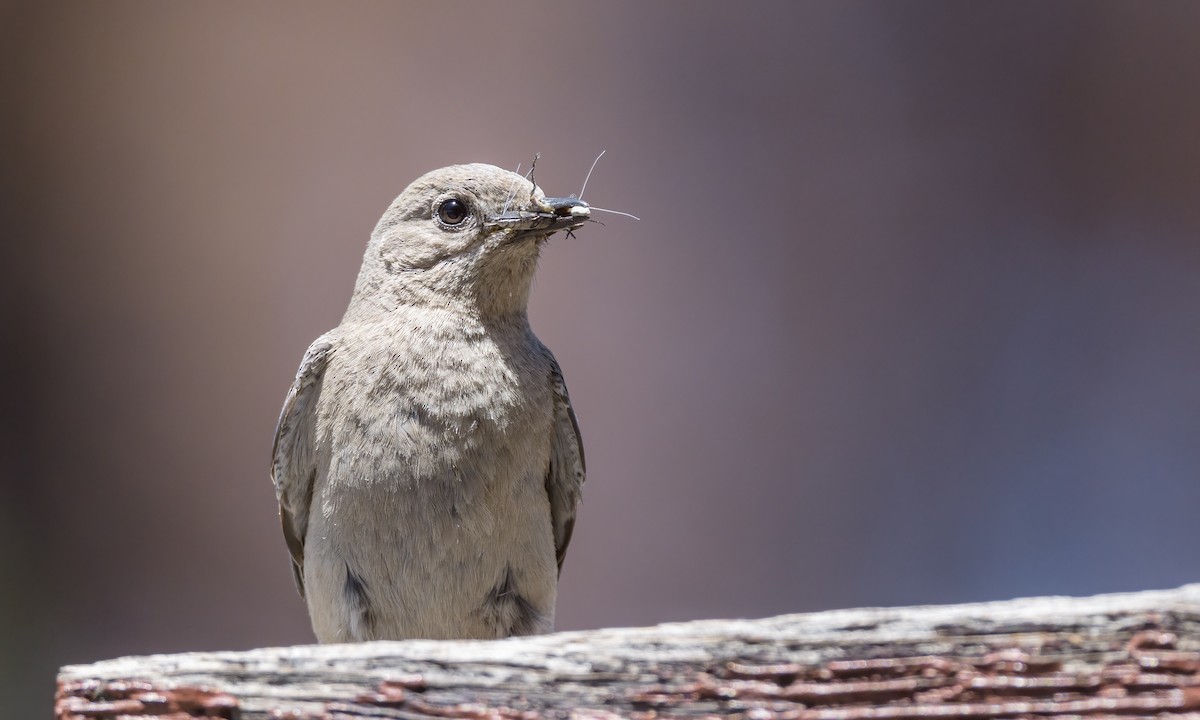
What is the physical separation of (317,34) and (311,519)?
311 cm

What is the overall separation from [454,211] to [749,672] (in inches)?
102

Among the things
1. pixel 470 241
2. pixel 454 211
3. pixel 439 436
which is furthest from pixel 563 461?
pixel 454 211

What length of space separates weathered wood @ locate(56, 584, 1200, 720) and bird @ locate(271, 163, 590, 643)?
5.95ft

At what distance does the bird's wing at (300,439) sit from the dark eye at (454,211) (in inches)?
22.2

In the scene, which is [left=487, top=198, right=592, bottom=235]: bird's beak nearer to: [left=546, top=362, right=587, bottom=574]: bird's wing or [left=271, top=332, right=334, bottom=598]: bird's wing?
[left=546, top=362, right=587, bottom=574]: bird's wing

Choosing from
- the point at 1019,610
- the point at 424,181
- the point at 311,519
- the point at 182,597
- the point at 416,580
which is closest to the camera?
the point at 1019,610

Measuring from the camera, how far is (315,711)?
1.63 m

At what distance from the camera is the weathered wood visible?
1.51m

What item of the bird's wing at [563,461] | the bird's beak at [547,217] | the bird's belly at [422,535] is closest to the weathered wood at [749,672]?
the bird's belly at [422,535]

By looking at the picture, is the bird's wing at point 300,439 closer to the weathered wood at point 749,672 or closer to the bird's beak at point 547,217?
the bird's beak at point 547,217

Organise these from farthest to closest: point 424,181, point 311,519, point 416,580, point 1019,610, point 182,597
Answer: point 182,597
point 424,181
point 311,519
point 416,580
point 1019,610

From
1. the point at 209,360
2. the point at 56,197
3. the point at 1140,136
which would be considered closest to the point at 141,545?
the point at 209,360

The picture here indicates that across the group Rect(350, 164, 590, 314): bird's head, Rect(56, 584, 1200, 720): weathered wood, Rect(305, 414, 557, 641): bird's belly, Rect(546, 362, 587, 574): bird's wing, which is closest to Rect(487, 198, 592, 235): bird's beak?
Rect(350, 164, 590, 314): bird's head

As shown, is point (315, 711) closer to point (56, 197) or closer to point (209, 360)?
point (209, 360)
